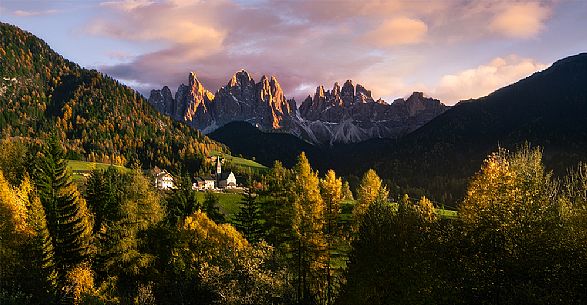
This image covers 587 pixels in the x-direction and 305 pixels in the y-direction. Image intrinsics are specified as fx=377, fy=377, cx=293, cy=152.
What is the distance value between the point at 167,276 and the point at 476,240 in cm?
4109

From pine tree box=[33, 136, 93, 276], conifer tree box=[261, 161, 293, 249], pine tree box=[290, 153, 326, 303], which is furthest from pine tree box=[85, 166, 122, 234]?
pine tree box=[290, 153, 326, 303]

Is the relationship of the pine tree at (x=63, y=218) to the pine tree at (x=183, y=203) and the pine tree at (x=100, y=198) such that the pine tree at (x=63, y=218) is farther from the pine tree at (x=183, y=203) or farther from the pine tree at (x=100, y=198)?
the pine tree at (x=183, y=203)

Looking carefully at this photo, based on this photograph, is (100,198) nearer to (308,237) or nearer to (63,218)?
(63,218)

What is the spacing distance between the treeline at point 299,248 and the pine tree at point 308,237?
15 centimetres

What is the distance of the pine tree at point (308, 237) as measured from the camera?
47.2 meters

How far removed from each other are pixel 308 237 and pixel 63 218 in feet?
113

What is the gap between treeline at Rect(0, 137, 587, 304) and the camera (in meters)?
23.4

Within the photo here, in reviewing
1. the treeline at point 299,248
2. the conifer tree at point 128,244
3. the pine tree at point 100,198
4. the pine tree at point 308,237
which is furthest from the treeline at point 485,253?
the pine tree at point 100,198

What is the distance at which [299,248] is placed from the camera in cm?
4684

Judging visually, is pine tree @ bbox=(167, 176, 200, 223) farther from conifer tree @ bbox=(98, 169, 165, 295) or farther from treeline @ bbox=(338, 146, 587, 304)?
treeline @ bbox=(338, 146, 587, 304)

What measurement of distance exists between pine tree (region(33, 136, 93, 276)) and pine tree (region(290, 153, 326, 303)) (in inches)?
1117

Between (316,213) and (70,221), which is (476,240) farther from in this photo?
(70,221)

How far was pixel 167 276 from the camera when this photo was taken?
51750 mm

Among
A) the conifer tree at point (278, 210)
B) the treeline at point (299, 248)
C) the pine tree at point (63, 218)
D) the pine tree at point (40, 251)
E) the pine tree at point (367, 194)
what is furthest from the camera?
the pine tree at point (367, 194)
